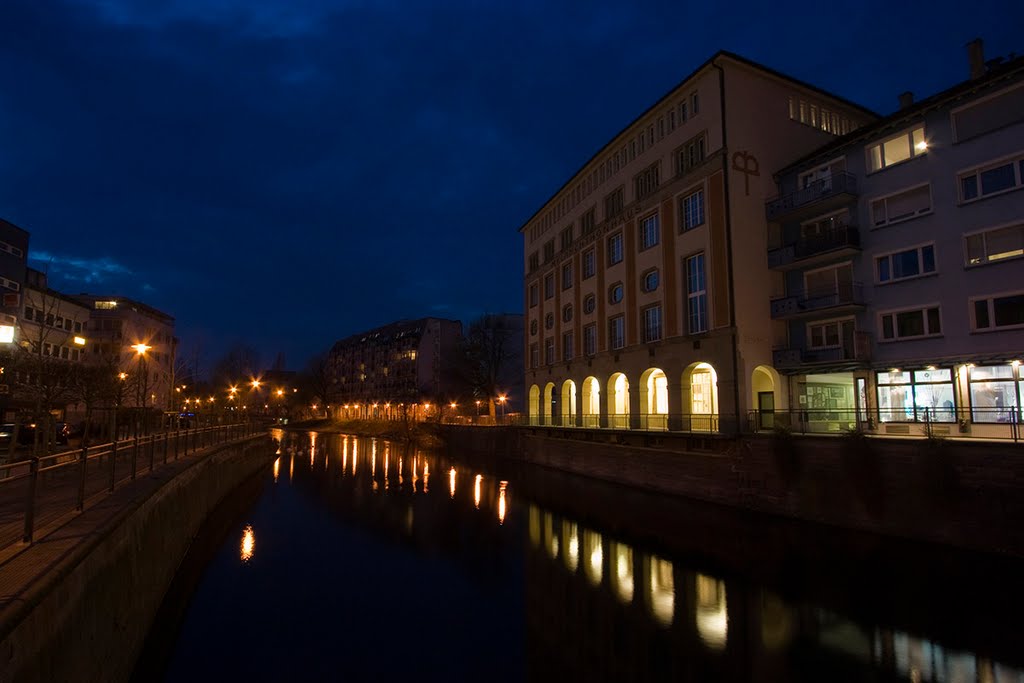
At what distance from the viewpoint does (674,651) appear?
33.7 feet

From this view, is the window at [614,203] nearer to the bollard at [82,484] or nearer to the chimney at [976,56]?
the chimney at [976,56]

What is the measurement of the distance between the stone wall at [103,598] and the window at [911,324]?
26.0 m

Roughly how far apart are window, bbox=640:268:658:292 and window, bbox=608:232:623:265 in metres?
3.44

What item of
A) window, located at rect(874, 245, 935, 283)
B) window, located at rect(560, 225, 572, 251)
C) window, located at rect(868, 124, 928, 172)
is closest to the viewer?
window, located at rect(874, 245, 935, 283)

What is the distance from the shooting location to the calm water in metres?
9.90

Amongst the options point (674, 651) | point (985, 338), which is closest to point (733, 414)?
point (985, 338)

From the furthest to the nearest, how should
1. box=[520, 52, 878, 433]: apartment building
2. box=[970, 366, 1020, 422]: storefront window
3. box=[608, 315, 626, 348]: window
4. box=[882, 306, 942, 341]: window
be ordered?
box=[608, 315, 626, 348]: window
box=[520, 52, 878, 433]: apartment building
box=[882, 306, 942, 341]: window
box=[970, 366, 1020, 422]: storefront window

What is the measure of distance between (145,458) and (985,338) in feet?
90.6

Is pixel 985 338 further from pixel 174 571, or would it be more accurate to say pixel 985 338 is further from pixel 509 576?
pixel 174 571

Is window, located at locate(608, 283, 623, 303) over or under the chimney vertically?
under

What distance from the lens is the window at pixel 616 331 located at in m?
37.0

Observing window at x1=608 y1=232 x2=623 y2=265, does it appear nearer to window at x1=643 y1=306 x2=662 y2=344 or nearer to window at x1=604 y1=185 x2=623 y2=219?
window at x1=604 y1=185 x2=623 y2=219

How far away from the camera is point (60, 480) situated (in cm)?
988

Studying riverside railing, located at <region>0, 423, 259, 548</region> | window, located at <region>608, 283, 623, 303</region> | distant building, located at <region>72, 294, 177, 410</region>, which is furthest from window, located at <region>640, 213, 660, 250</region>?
distant building, located at <region>72, 294, 177, 410</region>
